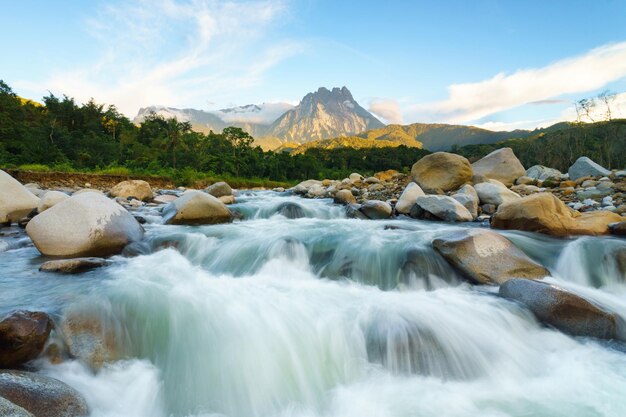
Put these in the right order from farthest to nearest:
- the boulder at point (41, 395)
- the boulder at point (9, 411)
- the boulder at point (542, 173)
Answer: the boulder at point (542, 173), the boulder at point (41, 395), the boulder at point (9, 411)

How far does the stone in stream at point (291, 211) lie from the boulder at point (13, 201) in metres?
6.87

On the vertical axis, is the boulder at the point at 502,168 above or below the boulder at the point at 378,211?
above

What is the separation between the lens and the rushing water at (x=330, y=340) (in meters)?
2.81

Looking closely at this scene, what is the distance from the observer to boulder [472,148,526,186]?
15.0 metres

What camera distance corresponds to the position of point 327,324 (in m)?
3.82

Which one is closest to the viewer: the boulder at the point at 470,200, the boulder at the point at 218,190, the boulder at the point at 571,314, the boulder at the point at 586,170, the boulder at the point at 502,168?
the boulder at the point at 571,314

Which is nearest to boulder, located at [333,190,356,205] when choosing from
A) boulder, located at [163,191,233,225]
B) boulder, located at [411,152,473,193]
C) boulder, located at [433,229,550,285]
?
boulder, located at [411,152,473,193]

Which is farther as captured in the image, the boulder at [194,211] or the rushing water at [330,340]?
the boulder at [194,211]

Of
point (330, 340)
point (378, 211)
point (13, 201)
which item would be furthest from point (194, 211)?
point (330, 340)

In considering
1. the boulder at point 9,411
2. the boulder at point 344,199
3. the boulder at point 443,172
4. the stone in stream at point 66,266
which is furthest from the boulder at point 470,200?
the boulder at point 9,411

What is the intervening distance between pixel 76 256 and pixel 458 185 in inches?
489

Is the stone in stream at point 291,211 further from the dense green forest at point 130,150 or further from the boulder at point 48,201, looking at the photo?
the dense green forest at point 130,150

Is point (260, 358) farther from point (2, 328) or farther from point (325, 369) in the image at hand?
point (2, 328)

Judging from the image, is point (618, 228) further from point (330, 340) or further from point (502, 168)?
point (502, 168)
